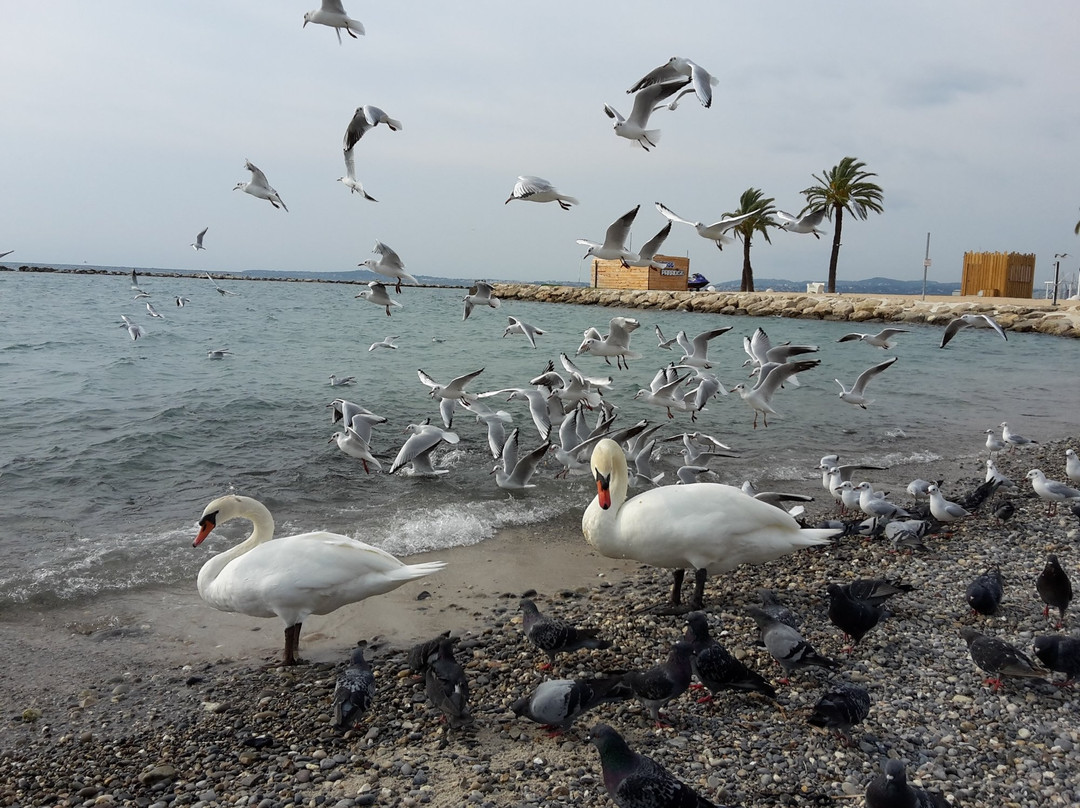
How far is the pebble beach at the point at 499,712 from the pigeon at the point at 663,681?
139mm

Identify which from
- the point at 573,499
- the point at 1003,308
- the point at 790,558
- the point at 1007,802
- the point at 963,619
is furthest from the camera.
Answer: the point at 1003,308

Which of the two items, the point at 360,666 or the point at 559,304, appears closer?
the point at 360,666

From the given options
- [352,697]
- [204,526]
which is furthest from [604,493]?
[204,526]

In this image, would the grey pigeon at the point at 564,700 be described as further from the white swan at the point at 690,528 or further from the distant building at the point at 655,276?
the distant building at the point at 655,276

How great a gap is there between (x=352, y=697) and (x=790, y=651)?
223cm

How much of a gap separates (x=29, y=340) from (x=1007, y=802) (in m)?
26.9

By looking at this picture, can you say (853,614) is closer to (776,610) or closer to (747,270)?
(776,610)

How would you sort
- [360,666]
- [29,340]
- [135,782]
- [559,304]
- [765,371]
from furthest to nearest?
[559,304], [29,340], [765,371], [360,666], [135,782]

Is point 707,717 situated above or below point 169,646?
above

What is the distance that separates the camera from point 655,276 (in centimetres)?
6419

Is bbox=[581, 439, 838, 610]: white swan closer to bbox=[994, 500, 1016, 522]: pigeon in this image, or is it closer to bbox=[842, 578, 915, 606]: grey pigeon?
bbox=[842, 578, 915, 606]: grey pigeon

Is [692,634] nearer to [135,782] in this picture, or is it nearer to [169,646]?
[135,782]

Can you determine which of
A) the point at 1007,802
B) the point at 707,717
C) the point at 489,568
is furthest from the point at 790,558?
the point at 1007,802

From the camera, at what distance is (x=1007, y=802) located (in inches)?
121
